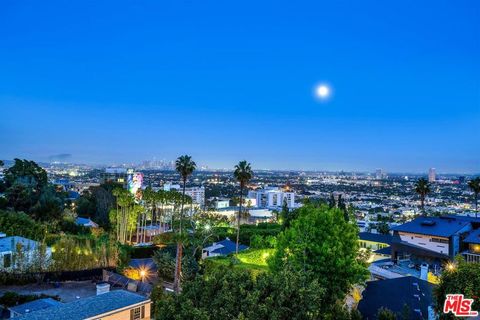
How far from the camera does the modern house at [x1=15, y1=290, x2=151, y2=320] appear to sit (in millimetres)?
14402

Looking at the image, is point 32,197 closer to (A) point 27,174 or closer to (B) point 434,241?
(A) point 27,174

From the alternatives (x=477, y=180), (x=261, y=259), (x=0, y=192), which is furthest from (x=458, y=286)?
(x=0, y=192)

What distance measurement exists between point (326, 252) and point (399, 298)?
401 centimetres

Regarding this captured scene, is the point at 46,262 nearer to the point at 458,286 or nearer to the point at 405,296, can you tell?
the point at 405,296

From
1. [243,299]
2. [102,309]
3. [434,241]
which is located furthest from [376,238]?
[243,299]

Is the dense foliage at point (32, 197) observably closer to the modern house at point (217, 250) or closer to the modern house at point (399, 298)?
the modern house at point (217, 250)

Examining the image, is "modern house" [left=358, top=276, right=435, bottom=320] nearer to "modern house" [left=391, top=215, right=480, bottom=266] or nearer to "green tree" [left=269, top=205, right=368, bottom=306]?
"green tree" [left=269, top=205, right=368, bottom=306]

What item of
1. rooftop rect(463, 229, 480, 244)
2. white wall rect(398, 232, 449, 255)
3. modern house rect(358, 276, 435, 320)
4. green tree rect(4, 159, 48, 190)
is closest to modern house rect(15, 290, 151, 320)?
modern house rect(358, 276, 435, 320)

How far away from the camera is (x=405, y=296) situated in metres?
19.0

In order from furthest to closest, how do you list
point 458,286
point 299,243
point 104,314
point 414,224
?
point 414,224, point 299,243, point 104,314, point 458,286

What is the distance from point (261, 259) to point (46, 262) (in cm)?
1586

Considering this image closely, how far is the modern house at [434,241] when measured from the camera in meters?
34.1

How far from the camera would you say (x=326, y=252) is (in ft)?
68.6

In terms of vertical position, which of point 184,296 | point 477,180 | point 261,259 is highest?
point 477,180
